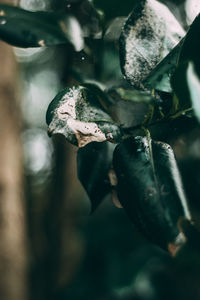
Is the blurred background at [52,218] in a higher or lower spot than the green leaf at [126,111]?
lower

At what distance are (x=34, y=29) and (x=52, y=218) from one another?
5.63ft

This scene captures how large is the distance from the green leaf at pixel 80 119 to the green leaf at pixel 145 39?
64 mm

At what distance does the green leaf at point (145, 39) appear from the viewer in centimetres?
40

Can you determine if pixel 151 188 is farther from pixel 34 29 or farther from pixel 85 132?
pixel 34 29

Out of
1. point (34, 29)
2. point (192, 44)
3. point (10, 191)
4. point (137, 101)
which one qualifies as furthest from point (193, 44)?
point (10, 191)

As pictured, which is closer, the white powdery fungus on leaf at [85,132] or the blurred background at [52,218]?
the white powdery fungus on leaf at [85,132]

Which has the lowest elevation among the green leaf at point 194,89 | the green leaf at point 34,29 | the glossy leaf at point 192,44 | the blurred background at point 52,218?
the blurred background at point 52,218

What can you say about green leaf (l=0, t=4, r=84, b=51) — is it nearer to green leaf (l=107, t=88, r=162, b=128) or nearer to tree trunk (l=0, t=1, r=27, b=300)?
green leaf (l=107, t=88, r=162, b=128)

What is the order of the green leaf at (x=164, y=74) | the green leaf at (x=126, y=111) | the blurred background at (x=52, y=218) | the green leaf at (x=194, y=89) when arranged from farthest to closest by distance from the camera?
the blurred background at (x=52, y=218), the green leaf at (x=126, y=111), the green leaf at (x=164, y=74), the green leaf at (x=194, y=89)

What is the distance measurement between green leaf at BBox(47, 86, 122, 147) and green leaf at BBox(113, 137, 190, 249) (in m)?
0.03

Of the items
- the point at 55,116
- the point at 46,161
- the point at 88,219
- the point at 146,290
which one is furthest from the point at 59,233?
the point at 55,116

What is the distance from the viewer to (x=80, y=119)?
36cm

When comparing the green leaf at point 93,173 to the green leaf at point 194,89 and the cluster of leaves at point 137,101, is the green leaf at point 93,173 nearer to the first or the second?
the cluster of leaves at point 137,101

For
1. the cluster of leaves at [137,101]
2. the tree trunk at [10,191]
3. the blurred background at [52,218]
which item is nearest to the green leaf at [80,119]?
the cluster of leaves at [137,101]
